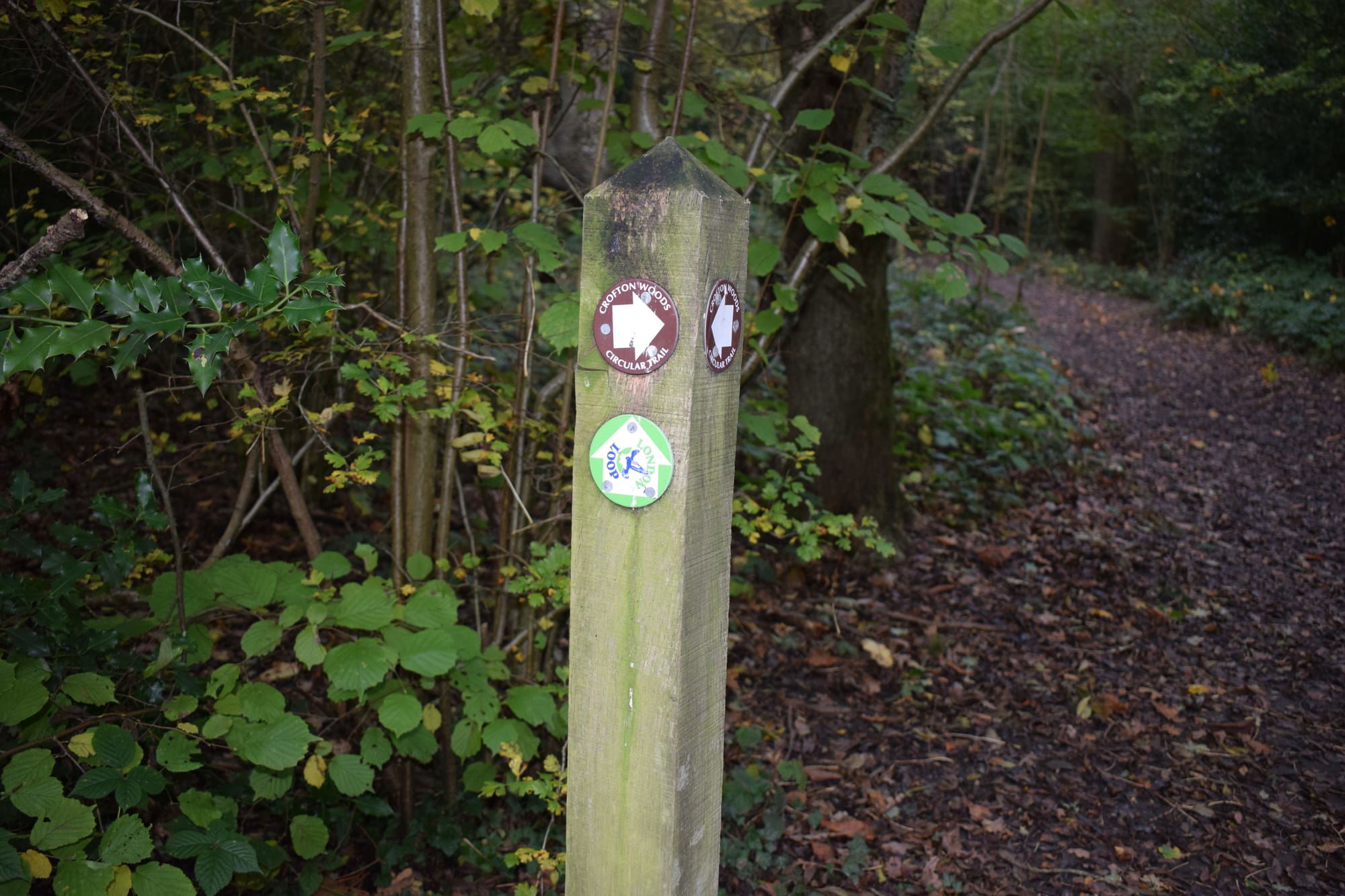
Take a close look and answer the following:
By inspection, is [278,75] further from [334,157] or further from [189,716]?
[189,716]

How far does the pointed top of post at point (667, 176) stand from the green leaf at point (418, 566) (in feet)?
5.53

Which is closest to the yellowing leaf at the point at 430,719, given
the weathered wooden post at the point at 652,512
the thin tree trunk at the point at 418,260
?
the thin tree trunk at the point at 418,260

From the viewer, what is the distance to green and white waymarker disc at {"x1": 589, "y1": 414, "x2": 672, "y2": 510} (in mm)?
1650

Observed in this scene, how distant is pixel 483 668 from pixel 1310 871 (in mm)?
2988

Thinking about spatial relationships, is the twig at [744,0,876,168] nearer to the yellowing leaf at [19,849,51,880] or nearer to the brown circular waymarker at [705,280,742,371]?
the brown circular waymarker at [705,280,742,371]

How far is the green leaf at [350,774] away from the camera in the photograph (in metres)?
2.54

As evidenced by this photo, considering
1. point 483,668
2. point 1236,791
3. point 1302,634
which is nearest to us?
point 483,668

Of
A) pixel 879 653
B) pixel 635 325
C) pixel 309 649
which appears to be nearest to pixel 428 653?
pixel 309 649

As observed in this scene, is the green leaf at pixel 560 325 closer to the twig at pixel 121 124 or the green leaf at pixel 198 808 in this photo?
the twig at pixel 121 124

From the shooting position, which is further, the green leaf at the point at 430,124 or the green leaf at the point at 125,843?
the green leaf at the point at 430,124

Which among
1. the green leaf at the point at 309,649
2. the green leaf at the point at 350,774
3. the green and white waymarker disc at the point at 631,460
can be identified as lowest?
the green leaf at the point at 350,774

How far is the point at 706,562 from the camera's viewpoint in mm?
1733

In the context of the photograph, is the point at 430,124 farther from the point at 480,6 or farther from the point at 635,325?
the point at 635,325

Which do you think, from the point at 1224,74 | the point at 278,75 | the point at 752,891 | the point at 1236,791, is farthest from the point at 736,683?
the point at 1224,74
